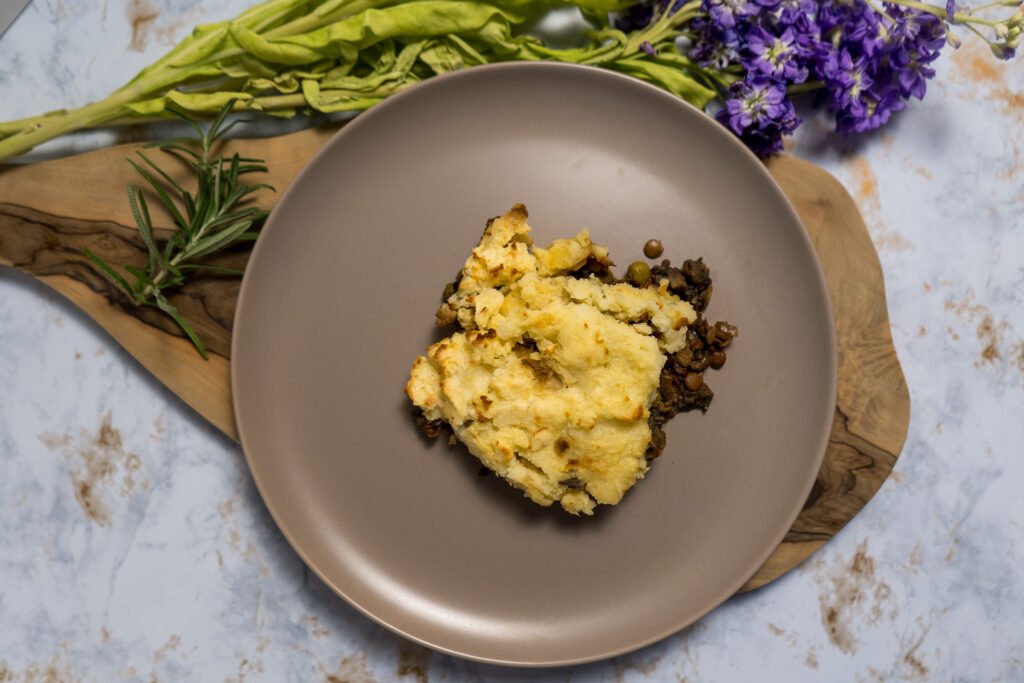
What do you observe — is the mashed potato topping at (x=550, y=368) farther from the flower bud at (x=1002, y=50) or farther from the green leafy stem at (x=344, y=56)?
the flower bud at (x=1002, y=50)

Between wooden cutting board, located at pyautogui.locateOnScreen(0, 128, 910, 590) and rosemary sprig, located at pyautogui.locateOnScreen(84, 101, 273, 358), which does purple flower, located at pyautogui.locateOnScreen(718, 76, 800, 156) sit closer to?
wooden cutting board, located at pyautogui.locateOnScreen(0, 128, 910, 590)

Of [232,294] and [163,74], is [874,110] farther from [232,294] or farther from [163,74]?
[163,74]

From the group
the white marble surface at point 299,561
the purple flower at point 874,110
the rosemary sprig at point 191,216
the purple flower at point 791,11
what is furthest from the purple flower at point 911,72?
the rosemary sprig at point 191,216

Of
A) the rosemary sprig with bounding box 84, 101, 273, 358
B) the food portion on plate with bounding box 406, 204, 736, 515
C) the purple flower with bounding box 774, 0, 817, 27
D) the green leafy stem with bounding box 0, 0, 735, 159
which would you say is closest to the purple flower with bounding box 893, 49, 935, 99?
the purple flower with bounding box 774, 0, 817, 27

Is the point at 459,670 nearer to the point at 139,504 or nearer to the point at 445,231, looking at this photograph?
the point at 139,504

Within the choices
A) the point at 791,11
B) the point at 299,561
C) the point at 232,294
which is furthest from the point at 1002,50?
the point at 299,561

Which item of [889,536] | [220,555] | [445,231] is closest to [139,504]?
[220,555]
